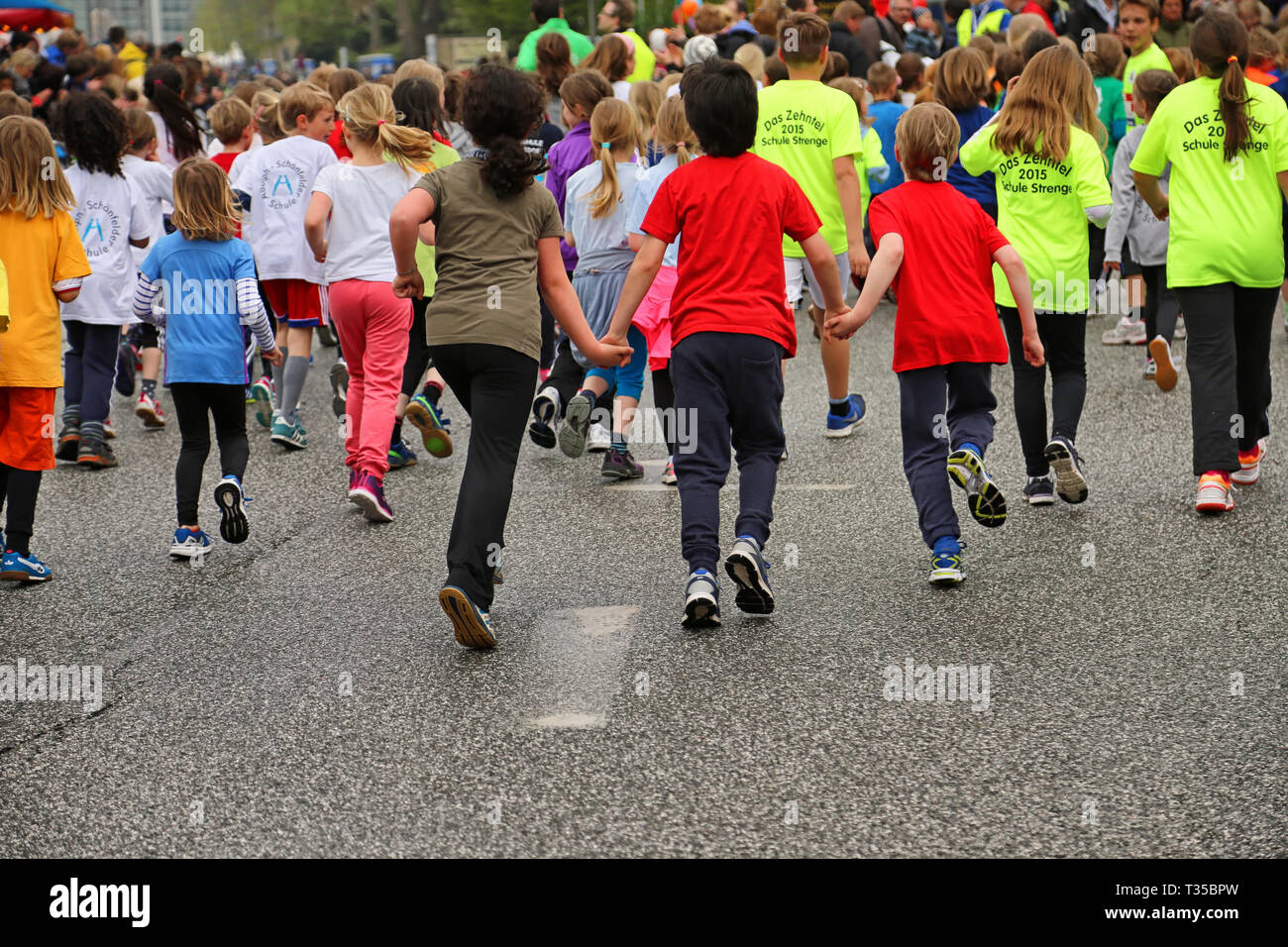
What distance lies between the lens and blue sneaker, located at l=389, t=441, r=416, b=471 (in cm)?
901

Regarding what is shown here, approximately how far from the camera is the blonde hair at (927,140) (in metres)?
6.36

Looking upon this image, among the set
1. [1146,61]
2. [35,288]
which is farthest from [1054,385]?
[1146,61]

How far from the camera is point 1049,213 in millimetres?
7414

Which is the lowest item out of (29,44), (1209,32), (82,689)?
(29,44)

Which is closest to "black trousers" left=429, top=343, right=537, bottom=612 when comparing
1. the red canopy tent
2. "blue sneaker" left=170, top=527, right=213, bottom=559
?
"blue sneaker" left=170, top=527, right=213, bottom=559

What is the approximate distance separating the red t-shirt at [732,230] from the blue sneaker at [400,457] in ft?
11.2

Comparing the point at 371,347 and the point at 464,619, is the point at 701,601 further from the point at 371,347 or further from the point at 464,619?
the point at 371,347

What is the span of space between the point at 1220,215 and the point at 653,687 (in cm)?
377

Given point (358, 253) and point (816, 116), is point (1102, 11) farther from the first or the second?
point (358, 253)

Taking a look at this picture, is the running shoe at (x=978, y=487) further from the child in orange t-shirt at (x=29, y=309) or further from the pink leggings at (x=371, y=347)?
the child in orange t-shirt at (x=29, y=309)

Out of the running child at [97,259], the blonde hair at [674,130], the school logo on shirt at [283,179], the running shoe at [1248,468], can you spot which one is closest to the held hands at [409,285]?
the blonde hair at [674,130]
